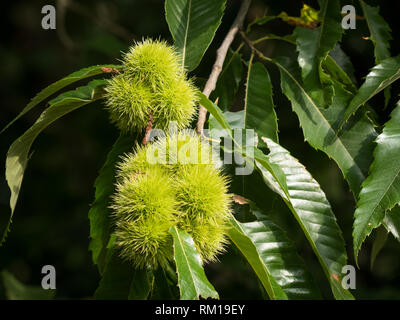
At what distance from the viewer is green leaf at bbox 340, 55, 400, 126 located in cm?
131

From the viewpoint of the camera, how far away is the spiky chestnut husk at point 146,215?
107cm

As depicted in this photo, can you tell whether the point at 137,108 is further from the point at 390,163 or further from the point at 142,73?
the point at 390,163

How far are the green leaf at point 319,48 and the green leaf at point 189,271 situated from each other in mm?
630

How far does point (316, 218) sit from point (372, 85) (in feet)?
1.33

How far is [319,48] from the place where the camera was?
1451mm

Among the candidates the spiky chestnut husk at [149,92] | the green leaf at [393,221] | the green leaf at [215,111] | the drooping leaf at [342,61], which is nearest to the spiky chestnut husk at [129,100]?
the spiky chestnut husk at [149,92]

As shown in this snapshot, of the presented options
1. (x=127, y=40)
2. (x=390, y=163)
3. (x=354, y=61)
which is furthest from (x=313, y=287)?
(x=127, y=40)

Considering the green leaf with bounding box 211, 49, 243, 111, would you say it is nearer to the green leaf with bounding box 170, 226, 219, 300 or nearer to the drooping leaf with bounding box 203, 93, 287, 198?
the drooping leaf with bounding box 203, 93, 287, 198

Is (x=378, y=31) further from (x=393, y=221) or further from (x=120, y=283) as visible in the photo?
(x=120, y=283)

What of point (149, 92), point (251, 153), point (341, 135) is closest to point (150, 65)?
point (149, 92)

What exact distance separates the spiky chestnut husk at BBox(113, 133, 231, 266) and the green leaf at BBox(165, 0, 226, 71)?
386mm

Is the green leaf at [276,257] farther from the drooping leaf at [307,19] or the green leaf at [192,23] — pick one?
the drooping leaf at [307,19]

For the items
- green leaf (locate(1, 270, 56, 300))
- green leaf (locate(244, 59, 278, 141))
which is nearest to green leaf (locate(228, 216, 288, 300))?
green leaf (locate(244, 59, 278, 141))
